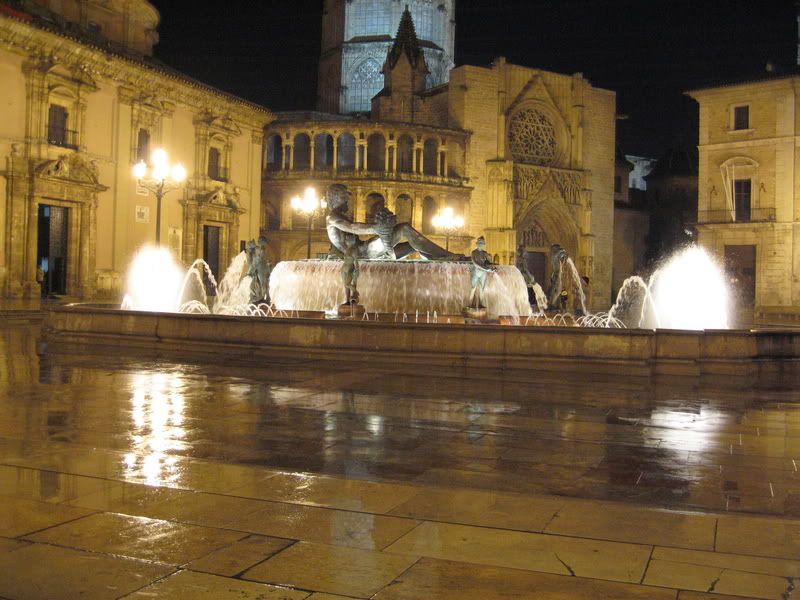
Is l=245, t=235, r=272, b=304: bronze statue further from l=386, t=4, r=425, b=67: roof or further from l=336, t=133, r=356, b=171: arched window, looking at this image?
l=386, t=4, r=425, b=67: roof

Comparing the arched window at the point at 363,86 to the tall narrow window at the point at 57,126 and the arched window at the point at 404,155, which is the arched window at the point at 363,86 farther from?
the tall narrow window at the point at 57,126

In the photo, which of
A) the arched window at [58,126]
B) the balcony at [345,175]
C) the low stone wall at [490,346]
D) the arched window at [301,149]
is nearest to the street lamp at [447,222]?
the balcony at [345,175]

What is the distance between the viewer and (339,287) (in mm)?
17328

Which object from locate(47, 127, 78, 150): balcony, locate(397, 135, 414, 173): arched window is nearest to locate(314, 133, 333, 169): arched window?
locate(397, 135, 414, 173): arched window

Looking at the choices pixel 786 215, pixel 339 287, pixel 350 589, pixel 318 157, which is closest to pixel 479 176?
pixel 318 157

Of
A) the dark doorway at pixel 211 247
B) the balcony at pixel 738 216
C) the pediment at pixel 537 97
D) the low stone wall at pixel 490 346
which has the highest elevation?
the pediment at pixel 537 97

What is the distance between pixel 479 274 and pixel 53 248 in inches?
830

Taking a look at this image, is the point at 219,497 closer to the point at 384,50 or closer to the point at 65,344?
the point at 65,344

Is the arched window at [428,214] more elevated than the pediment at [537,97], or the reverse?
the pediment at [537,97]

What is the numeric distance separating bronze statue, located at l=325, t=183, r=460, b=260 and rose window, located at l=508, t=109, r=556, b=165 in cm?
3464

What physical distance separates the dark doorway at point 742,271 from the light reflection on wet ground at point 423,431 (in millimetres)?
34157

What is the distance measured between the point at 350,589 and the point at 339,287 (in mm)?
13966

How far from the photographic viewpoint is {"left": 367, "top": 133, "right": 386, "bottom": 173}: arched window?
4847cm

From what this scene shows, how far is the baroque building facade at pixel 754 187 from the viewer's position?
41000 millimetres
